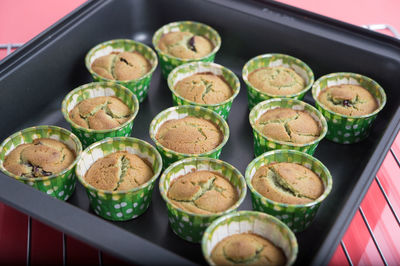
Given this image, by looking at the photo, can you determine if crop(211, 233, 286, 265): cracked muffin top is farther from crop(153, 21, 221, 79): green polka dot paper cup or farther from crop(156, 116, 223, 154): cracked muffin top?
crop(153, 21, 221, 79): green polka dot paper cup

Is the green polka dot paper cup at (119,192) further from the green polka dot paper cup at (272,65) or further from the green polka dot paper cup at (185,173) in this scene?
the green polka dot paper cup at (272,65)

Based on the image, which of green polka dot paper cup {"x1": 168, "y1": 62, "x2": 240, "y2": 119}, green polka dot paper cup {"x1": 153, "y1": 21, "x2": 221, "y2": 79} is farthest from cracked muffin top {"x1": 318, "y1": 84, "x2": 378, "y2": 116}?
green polka dot paper cup {"x1": 153, "y1": 21, "x2": 221, "y2": 79}

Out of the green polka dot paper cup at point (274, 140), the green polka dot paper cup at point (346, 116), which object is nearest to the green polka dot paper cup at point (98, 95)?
the green polka dot paper cup at point (274, 140)

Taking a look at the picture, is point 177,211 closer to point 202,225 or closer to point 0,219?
point 202,225

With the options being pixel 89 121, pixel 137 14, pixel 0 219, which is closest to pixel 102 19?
pixel 137 14

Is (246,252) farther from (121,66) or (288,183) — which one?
(121,66)

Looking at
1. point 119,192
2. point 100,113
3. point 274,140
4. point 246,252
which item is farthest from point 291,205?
point 100,113
